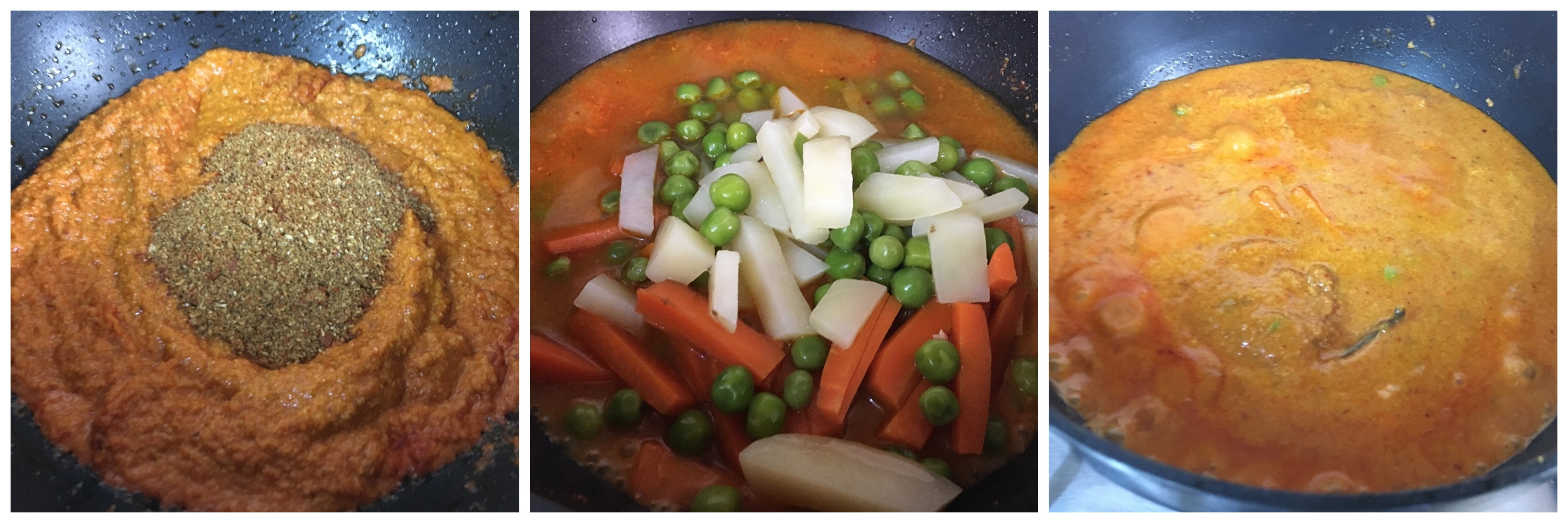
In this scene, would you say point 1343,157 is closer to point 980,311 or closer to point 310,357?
point 980,311

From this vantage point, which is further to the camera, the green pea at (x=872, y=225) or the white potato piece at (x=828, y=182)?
the green pea at (x=872, y=225)

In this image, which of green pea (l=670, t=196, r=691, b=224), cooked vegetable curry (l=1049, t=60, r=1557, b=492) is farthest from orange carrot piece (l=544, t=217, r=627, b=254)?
cooked vegetable curry (l=1049, t=60, r=1557, b=492)

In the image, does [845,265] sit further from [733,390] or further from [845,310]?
[733,390]

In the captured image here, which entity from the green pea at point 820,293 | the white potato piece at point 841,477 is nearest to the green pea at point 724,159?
the green pea at point 820,293

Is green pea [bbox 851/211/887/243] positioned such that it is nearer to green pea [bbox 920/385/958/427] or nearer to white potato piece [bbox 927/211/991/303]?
white potato piece [bbox 927/211/991/303]

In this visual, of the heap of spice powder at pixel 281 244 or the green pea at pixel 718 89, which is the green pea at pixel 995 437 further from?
the heap of spice powder at pixel 281 244
